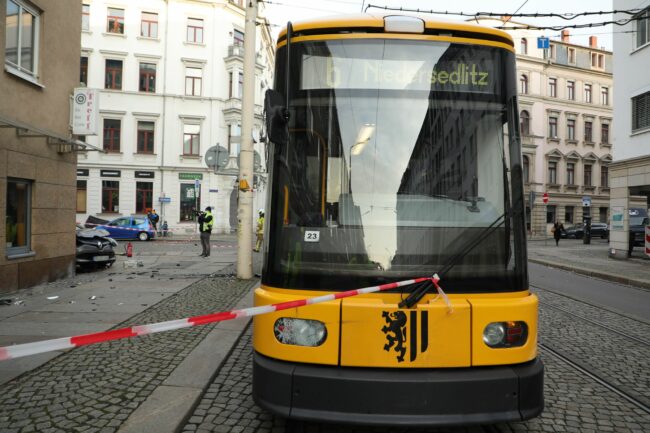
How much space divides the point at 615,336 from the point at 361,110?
498cm

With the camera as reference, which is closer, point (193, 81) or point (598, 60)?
point (193, 81)

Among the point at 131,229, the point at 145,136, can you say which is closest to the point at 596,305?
the point at 131,229

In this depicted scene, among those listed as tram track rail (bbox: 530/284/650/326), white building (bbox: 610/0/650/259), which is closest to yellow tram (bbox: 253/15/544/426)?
tram track rail (bbox: 530/284/650/326)

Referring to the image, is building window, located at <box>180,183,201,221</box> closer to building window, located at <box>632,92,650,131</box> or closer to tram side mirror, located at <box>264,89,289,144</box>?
building window, located at <box>632,92,650,131</box>

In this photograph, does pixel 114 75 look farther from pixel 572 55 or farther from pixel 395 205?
pixel 572 55

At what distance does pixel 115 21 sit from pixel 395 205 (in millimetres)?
37109

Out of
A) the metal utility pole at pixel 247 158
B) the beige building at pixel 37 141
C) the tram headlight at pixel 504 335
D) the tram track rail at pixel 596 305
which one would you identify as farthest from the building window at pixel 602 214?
the tram headlight at pixel 504 335

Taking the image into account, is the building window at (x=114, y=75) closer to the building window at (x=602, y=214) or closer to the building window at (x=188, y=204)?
the building window at (x=188, y=204)

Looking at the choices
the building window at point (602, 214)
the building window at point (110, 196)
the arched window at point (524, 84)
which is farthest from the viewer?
the building window at point (602, 214)

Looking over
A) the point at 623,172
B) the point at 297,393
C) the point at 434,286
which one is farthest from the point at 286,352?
the point at 623,172

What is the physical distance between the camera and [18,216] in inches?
344

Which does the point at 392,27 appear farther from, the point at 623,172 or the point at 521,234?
the point at 623,172

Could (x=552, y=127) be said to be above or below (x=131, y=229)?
above

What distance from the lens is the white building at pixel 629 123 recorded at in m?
17.7
